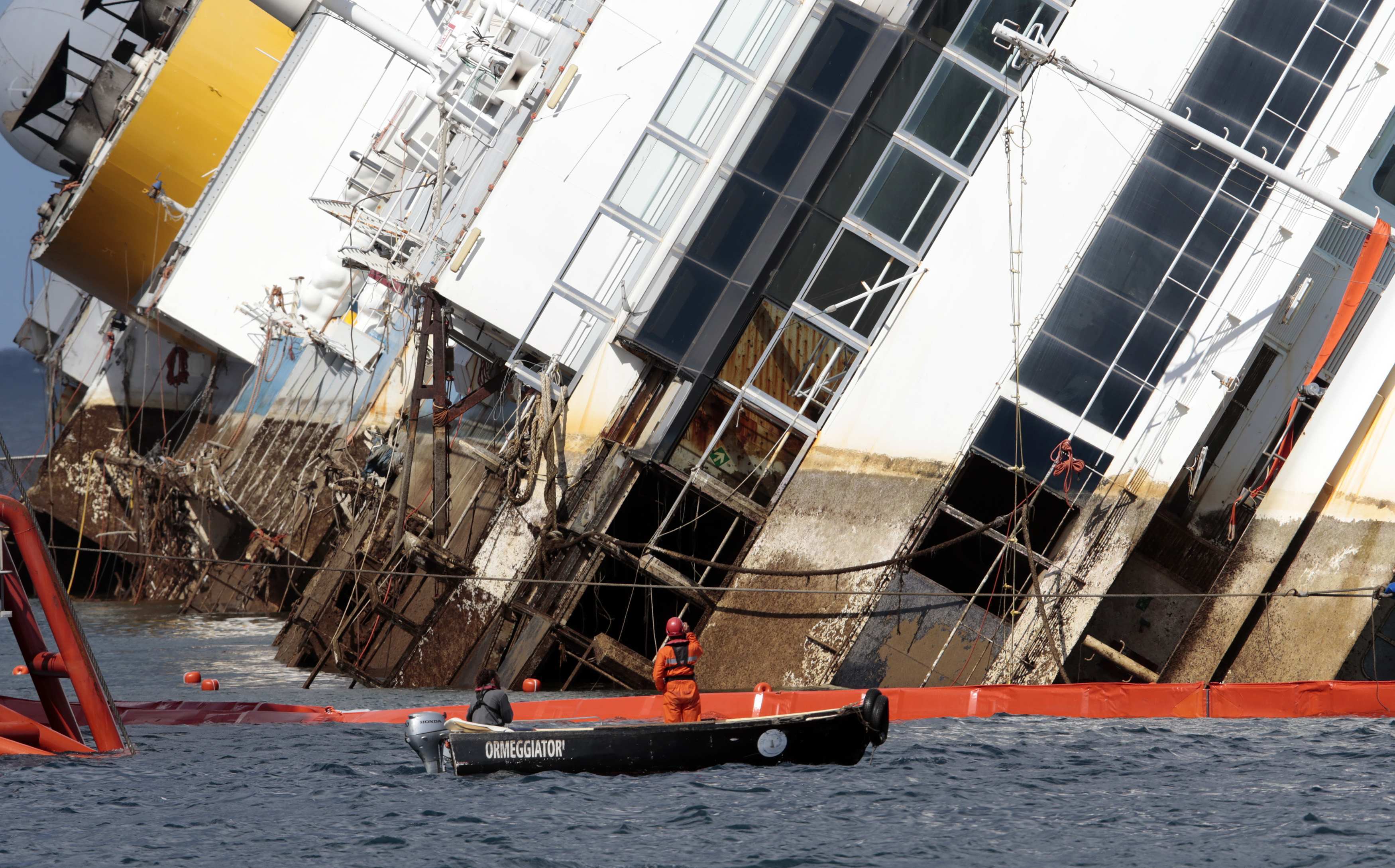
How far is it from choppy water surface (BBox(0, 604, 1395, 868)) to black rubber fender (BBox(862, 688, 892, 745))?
0.56m

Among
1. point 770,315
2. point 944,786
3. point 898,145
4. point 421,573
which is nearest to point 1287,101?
point 898,145

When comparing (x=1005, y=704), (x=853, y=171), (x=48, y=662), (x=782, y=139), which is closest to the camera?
(x=48, y=662)

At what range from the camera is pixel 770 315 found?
22.9m

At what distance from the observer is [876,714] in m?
15.1

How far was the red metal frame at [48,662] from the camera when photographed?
50.6ft

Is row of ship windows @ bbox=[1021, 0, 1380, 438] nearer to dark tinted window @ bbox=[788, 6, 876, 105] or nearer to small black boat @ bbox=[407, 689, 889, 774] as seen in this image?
dark tinted window @ bbox=[788, 6, 876, 105]

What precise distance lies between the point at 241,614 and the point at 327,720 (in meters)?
14.1

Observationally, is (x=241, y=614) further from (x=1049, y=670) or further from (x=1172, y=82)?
Answer: (x=1172, y=82)

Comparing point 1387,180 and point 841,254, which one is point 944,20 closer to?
point 841,254

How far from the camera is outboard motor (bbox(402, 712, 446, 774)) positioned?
49.8ft

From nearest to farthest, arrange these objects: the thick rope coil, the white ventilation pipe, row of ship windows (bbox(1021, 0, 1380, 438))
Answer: the thick rope coil
row of ship windows (bbox(1021, 0, 1380, 438))
the white ventilation pipe

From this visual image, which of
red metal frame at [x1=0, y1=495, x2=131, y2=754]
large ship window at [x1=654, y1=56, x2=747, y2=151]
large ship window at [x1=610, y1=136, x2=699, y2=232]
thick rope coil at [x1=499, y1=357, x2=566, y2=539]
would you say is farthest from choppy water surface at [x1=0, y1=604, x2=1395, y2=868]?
large ship window at [x1=654, y1=56, x2=747, y2=151]

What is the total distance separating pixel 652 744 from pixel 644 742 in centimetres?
9

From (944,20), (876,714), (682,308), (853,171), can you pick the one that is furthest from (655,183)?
(876,714)
